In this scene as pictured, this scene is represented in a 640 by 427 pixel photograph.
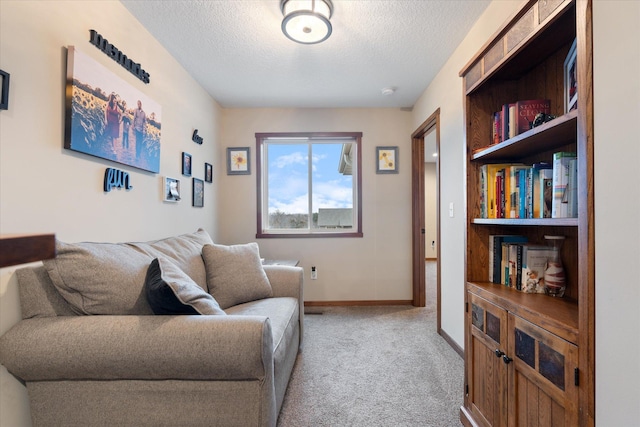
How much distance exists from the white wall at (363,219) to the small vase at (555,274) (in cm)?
236

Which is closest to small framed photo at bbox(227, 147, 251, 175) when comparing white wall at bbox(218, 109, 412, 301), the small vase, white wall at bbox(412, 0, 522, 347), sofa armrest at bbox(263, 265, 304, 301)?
white wall at bbox(218, 109, 412, 301)

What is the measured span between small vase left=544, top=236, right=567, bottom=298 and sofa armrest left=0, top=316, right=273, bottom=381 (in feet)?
4.04

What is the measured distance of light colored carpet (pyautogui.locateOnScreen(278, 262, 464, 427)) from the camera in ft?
5.38

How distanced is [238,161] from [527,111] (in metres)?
3.04

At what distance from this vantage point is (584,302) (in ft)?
2.78

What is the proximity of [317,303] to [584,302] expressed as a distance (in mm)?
3036

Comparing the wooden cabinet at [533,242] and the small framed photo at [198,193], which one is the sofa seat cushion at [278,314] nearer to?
the wooden cabinet at [533,242]

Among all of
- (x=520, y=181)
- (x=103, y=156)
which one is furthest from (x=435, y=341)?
(x=103, y=156)

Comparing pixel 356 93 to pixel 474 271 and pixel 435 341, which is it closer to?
pixel 474 271

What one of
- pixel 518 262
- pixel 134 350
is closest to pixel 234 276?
pixel 134 350

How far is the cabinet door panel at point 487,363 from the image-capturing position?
126 cm

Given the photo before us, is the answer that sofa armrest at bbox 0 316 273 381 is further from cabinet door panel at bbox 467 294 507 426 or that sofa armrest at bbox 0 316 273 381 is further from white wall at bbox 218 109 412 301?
white wall at bbox 218 109 412 301

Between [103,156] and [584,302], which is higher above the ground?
[103,156]

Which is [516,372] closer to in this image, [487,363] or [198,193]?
[487,363]
